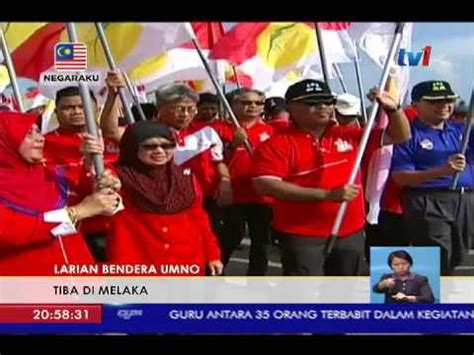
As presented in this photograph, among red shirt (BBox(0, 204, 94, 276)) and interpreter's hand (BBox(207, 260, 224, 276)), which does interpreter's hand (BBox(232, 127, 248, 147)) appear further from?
red shirt (BBox(0, 204, 94, 276))

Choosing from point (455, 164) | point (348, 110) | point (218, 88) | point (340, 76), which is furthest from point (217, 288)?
point (455, 164)

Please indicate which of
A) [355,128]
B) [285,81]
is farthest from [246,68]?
[355,128]

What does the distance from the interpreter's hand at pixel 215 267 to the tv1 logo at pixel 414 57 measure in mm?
1308

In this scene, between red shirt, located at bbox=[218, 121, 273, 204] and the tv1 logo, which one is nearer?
the tv1 logo

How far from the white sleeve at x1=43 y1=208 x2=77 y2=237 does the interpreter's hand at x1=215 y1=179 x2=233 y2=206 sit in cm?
72

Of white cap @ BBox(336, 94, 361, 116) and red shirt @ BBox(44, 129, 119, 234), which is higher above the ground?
white cap @ BBox(336, 94, 361, 116)

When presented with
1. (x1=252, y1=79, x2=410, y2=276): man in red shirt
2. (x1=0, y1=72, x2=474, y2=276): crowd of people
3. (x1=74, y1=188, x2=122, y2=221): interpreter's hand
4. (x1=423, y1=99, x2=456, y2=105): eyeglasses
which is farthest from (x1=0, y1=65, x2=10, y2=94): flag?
(x1=423, y1=99, x2=456, y2=105): eyeglasses

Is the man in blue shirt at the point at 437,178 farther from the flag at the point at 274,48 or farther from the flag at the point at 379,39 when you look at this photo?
the flag at the point at 274,48

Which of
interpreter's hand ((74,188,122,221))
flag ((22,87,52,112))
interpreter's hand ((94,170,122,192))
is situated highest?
flag ((22,87,52,112))

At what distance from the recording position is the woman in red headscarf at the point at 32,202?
6039mm

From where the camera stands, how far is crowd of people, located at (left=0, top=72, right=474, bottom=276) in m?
6.05

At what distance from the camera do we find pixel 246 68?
239 inches
